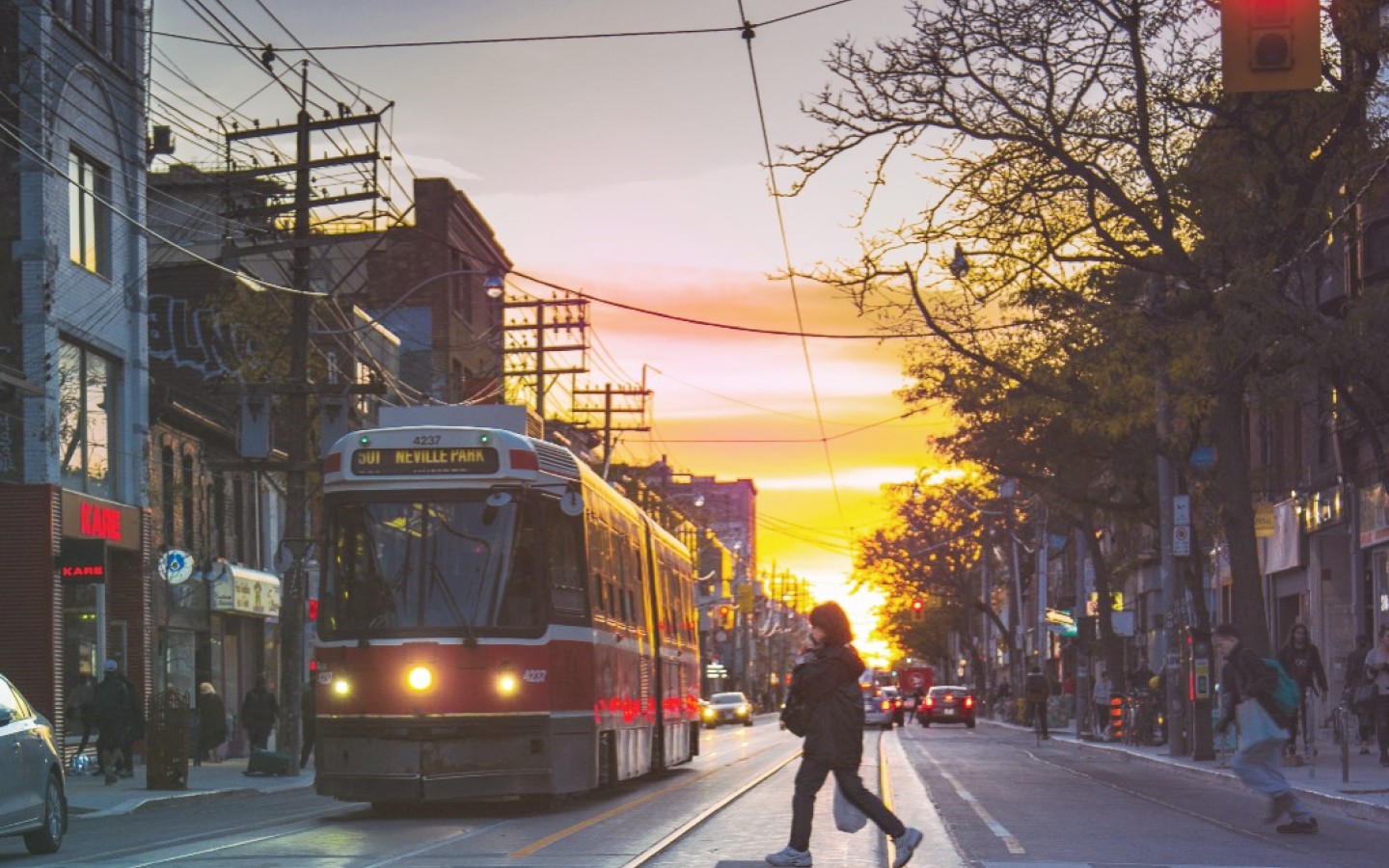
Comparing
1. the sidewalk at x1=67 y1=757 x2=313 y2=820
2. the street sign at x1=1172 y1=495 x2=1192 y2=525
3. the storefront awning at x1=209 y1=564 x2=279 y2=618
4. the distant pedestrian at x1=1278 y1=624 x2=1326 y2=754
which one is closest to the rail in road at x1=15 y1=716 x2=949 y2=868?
the sidewalk at x1=67 y1=757 x2=313 y2=820

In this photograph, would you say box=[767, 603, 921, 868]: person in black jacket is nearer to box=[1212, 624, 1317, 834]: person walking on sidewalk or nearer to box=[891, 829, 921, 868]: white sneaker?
box=[891, 829, 921, 868]: white sneaker

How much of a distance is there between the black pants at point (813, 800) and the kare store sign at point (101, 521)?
22.2 metres

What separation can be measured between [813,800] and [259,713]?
77.6 feet

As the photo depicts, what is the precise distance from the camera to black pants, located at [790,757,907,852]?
13.3 meters

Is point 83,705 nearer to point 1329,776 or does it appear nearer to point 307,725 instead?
point 307,725

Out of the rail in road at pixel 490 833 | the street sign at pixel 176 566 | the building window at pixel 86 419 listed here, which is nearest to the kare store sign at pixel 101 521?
the building window at pixel 86 419

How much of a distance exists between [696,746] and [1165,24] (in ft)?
40.4

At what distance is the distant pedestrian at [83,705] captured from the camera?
30812mm

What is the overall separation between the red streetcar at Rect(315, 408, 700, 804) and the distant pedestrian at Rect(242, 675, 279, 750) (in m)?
16.7

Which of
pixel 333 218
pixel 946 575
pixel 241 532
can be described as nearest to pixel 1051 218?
pixel 333 218

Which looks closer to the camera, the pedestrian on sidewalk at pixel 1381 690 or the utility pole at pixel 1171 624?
the pedestrian on sidewalk at pixel 1381 690

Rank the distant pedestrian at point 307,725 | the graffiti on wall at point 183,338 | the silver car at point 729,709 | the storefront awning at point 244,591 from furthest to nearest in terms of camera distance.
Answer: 1. the silver car at point 729,709
2. the graffiti on wall at point 183,338
3. the storefront awning at point 244,591
4. the distant pedestrian at point 307,725

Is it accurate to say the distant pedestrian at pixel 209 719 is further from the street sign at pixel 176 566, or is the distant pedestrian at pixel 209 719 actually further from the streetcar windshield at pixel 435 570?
the streetcar windshield at pixel 435 570

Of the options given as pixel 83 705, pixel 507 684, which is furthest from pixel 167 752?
pixel 507 684
